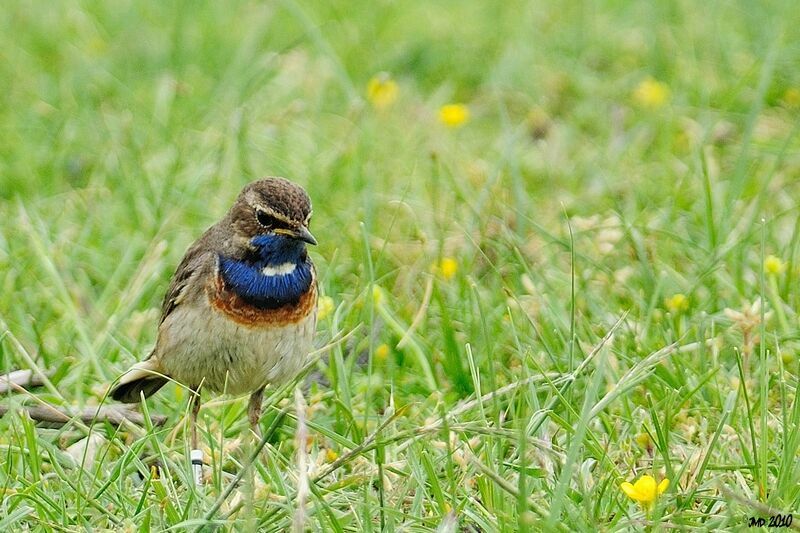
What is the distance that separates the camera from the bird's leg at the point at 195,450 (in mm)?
4980

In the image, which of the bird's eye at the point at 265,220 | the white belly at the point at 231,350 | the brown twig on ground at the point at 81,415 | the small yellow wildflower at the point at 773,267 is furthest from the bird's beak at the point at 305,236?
the small yellow wildflower at the point at 773,267

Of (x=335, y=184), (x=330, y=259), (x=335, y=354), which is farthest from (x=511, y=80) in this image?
(x=335, y=354)

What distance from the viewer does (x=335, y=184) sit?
780cm

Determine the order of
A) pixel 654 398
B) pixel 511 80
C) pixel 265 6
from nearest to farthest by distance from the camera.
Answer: pixel 654 398 < pixel 511 80 < pixel 265 6

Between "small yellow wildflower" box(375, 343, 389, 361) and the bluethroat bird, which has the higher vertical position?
the bluethroat bird

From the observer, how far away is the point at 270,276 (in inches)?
221

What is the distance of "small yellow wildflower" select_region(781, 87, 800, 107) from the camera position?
8.66m

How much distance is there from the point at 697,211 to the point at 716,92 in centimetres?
171

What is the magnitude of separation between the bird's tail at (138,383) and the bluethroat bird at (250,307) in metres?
0.01

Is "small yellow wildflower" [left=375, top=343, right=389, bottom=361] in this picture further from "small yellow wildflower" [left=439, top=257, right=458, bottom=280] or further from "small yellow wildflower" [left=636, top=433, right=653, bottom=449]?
"small yellow wildflower" [left=636, top=433, right=653, bottom=449]

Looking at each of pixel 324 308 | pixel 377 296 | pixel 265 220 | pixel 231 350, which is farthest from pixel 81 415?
pixel 377 296

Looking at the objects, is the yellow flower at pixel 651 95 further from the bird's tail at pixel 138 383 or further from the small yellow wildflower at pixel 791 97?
the bird's tail at pixel 138 383

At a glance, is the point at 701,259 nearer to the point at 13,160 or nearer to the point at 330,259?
the point at 330,259

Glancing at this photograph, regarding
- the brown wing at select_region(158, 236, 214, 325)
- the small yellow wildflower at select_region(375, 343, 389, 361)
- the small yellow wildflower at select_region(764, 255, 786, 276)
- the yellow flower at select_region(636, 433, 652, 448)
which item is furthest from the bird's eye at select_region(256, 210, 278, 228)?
the small yellow wildflower at select_region(764, 255, 786, 276)
